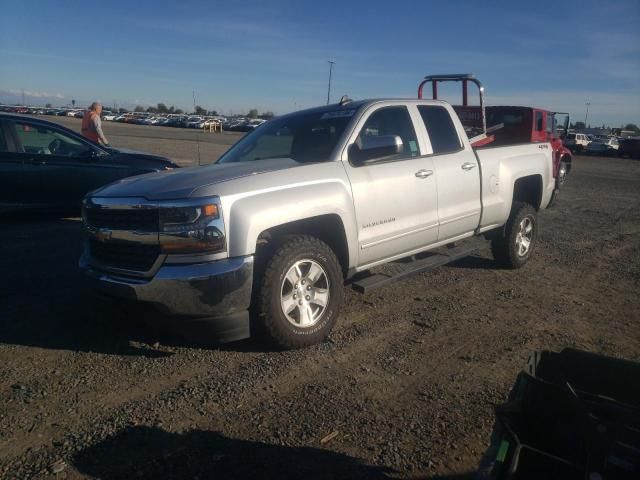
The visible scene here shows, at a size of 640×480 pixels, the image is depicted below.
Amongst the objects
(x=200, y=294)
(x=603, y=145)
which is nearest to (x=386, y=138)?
(x=200, y=294)

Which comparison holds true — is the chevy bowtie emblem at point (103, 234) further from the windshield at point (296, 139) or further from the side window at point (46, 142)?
the side window at point (46, 142)

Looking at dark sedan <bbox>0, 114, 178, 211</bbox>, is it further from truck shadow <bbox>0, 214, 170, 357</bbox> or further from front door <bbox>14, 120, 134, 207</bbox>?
truck shadow <bbox>0, 214, 170, 357</bbox>

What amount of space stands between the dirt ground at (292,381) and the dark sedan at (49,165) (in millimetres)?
2304

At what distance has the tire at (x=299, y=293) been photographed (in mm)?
3812

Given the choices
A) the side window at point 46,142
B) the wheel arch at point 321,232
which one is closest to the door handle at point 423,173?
the wheel arch at point 321,232

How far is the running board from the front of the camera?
4499mm

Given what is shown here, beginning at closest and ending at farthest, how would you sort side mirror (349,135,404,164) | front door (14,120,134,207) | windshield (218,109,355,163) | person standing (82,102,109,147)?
side mirror (349,135,404,164)
windshield (218,109,355,163)
front door (14,120,134,207)
person standing (82,102,109,147)

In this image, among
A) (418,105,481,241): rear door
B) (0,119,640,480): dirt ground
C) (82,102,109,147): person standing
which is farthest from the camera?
(82,102,109,147): person standing

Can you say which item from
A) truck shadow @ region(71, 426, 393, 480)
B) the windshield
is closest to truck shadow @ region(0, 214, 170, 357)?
truck shadow @ region(71, 426, 393, 480)

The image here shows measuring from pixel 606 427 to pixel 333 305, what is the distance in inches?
102

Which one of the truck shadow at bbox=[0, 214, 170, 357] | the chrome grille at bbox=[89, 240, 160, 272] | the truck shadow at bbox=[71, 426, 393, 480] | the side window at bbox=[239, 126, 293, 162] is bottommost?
the truck shadow at bbox=[71, 426, 393, 480]

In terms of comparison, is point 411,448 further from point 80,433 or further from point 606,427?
point 80,433

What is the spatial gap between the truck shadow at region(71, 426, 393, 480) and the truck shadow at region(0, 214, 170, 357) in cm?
119

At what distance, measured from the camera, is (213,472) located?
8.66 ft
